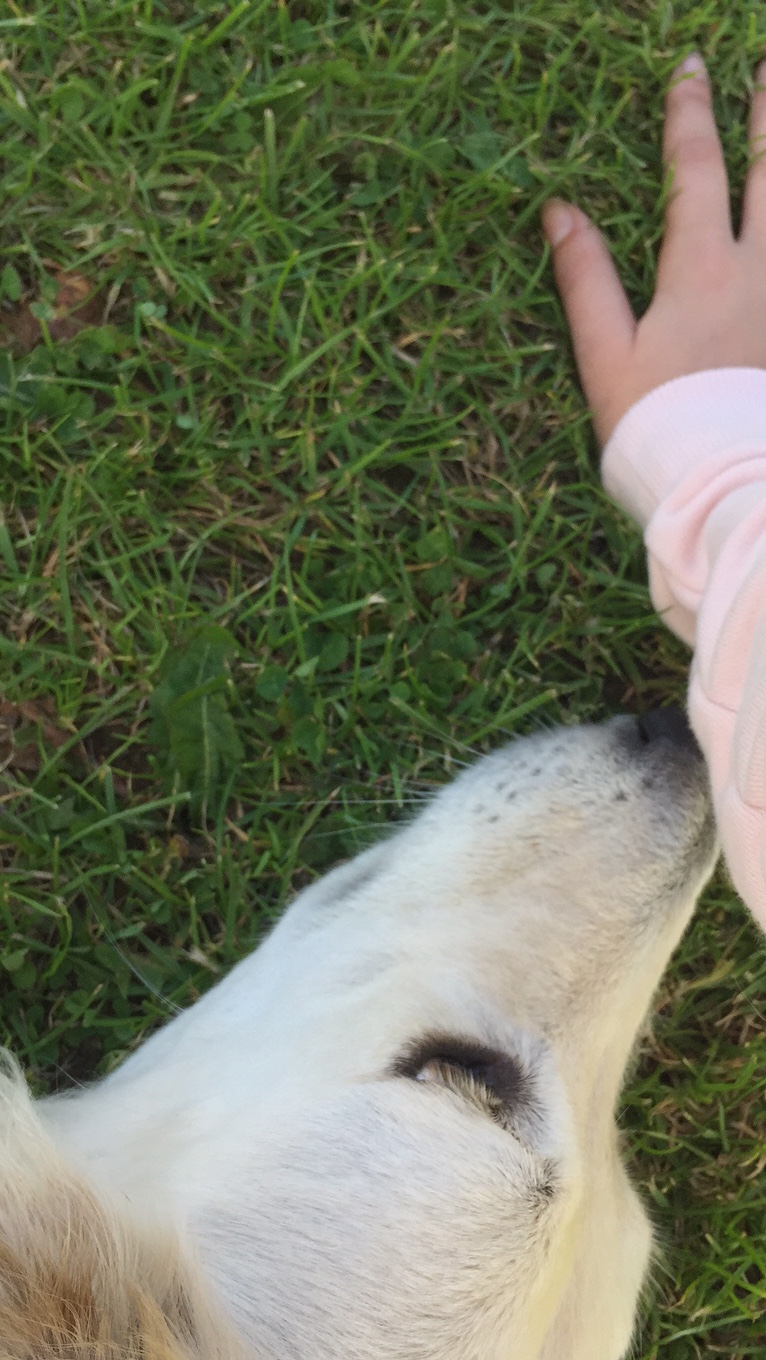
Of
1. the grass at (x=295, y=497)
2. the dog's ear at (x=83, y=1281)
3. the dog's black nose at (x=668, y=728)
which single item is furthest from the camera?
the grass at (x=295, y=497)

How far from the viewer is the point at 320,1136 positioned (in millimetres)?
1426

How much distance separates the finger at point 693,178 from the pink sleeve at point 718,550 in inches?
12.9

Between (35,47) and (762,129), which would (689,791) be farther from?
(35,47)

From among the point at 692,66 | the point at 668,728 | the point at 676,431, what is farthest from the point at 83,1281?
the point at 692,66

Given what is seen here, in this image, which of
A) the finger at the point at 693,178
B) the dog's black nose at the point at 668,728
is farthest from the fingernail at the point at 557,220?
the dog's black nose at the point at 668,728

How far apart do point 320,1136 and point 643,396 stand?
5.25 feet

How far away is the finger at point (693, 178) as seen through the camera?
94.1 inches

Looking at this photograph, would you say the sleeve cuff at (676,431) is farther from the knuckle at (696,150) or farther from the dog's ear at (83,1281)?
the dog's ear at (83,1281)

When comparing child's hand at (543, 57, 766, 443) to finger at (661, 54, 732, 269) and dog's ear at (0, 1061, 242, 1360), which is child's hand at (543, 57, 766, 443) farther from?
dog's ear at (0, 1061, 242, 1360)

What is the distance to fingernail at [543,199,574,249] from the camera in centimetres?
237

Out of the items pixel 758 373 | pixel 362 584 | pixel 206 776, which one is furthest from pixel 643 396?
pixel 206 776

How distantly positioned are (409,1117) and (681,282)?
72.6 inches

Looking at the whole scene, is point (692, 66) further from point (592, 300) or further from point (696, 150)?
point (592, 300)

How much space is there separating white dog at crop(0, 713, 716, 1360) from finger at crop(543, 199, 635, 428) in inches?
33.1
